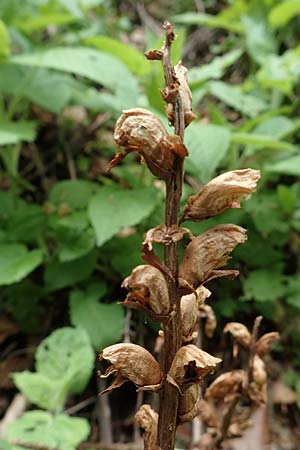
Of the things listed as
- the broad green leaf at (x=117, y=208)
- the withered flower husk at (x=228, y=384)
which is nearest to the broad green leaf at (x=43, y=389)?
the broad green leaf at (x=117, y=208)

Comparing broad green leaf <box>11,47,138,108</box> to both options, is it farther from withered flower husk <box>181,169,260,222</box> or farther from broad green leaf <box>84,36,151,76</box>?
withered flower husk <box>181,169,260,222</box>

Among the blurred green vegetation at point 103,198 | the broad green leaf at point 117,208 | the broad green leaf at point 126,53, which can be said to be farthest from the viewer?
the broad green leaf at point 126,53

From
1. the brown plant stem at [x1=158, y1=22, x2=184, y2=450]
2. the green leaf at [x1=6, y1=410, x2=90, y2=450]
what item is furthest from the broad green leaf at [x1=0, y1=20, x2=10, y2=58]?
the brown plant stem at [x1=158, y1=22, x2=184, y2=450]

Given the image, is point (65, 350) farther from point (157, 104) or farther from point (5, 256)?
point (157, 104)

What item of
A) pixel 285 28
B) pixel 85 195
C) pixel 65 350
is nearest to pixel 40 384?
pixel 65 350

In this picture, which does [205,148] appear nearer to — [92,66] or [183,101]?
[92,66]

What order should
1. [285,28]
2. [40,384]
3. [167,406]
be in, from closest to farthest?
[167,406] → [40,384] → [285,28]

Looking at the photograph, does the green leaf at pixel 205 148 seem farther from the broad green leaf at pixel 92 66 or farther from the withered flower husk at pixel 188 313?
the withered flower husk at pixel 188 313
